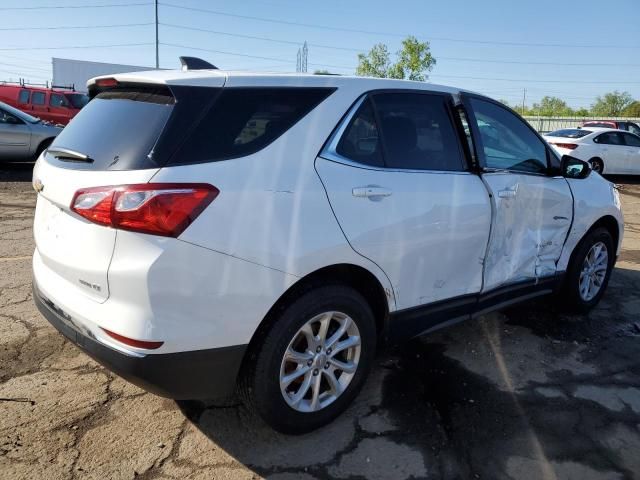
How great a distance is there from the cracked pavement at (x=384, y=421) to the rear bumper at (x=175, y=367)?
1.44ft

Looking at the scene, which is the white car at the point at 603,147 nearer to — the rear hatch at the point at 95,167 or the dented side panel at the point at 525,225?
the dented side panel at the point at 525,225

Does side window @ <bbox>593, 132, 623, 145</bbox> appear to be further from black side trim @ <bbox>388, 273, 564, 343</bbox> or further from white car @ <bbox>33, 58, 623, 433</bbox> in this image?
white car @ <bbox>33, 58, 623, 433</bbox>

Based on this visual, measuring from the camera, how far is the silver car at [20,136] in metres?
11.2

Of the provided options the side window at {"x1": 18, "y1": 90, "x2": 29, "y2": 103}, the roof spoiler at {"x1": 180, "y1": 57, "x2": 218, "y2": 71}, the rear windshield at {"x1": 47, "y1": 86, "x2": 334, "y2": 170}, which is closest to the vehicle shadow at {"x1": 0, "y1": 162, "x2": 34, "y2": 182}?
the side window at {"x1": 18, "y1": 90, "x2": 29, "y2": 103}

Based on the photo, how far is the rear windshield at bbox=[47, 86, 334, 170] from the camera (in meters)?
2.16

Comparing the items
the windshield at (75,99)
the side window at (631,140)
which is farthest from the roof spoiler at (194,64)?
the windshield at (75,99)

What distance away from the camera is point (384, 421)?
2857 millimetres

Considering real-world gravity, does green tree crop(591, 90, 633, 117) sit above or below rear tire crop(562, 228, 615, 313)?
above

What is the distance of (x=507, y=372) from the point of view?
3488 mm

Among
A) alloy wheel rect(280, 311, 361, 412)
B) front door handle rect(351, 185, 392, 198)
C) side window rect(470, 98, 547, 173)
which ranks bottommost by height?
alloy wheel rect(280, 311, 361, 412)

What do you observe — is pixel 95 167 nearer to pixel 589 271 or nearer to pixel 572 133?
pixel 589 271

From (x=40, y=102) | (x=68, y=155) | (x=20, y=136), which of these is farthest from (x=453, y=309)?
(x=40, y=102)

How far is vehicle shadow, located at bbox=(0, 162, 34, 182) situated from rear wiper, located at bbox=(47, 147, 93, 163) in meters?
9.33

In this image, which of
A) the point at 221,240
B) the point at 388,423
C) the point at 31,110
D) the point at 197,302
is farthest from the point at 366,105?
the point at 31,110
